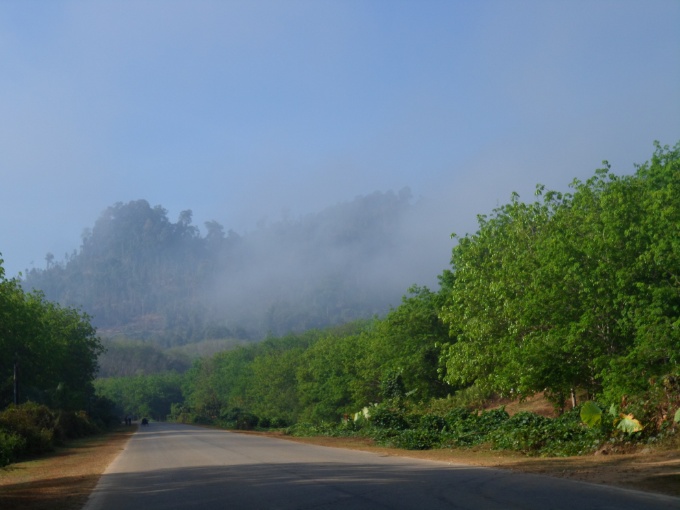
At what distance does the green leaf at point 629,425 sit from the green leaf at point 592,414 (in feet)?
2.37

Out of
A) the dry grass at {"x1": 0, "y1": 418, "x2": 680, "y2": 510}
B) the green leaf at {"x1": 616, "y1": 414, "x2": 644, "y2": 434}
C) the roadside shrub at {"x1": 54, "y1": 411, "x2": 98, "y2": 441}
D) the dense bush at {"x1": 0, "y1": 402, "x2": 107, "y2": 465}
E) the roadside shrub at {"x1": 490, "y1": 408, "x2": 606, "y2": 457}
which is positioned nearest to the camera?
the dry grass at {"x1": 0, "y1": 418, "x2": 680, "y2": 510}

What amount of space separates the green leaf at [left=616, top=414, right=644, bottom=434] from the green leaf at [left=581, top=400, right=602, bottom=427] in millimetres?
721

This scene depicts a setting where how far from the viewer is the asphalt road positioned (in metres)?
10.7

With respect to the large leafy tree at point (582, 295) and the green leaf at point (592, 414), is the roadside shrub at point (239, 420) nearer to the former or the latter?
the large leafy tree at point (582, 295)

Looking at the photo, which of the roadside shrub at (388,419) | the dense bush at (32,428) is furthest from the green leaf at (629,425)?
the dense bush at (32,428)

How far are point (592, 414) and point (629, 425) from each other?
1.21 m

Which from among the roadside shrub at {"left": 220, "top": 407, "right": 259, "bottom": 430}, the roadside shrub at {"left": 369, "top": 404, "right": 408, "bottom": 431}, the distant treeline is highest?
the distant treeline

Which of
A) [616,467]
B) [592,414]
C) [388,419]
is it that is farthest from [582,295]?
[388,419]

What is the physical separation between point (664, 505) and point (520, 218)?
19.3 meters

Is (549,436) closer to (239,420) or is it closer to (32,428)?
(32,428)

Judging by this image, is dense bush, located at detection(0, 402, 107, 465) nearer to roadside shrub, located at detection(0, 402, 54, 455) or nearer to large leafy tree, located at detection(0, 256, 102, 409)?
roadside shrub, located at detection(0, 402, 54, 455)

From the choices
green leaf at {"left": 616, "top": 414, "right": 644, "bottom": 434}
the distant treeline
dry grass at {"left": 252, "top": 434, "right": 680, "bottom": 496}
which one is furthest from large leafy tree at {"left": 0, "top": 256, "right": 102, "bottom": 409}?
green leaf at {"left": 616, "top": 414, "right": 644, "bottom": 434}

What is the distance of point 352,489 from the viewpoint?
1274 centimetres

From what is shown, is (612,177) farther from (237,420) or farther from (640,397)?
(237,420)
